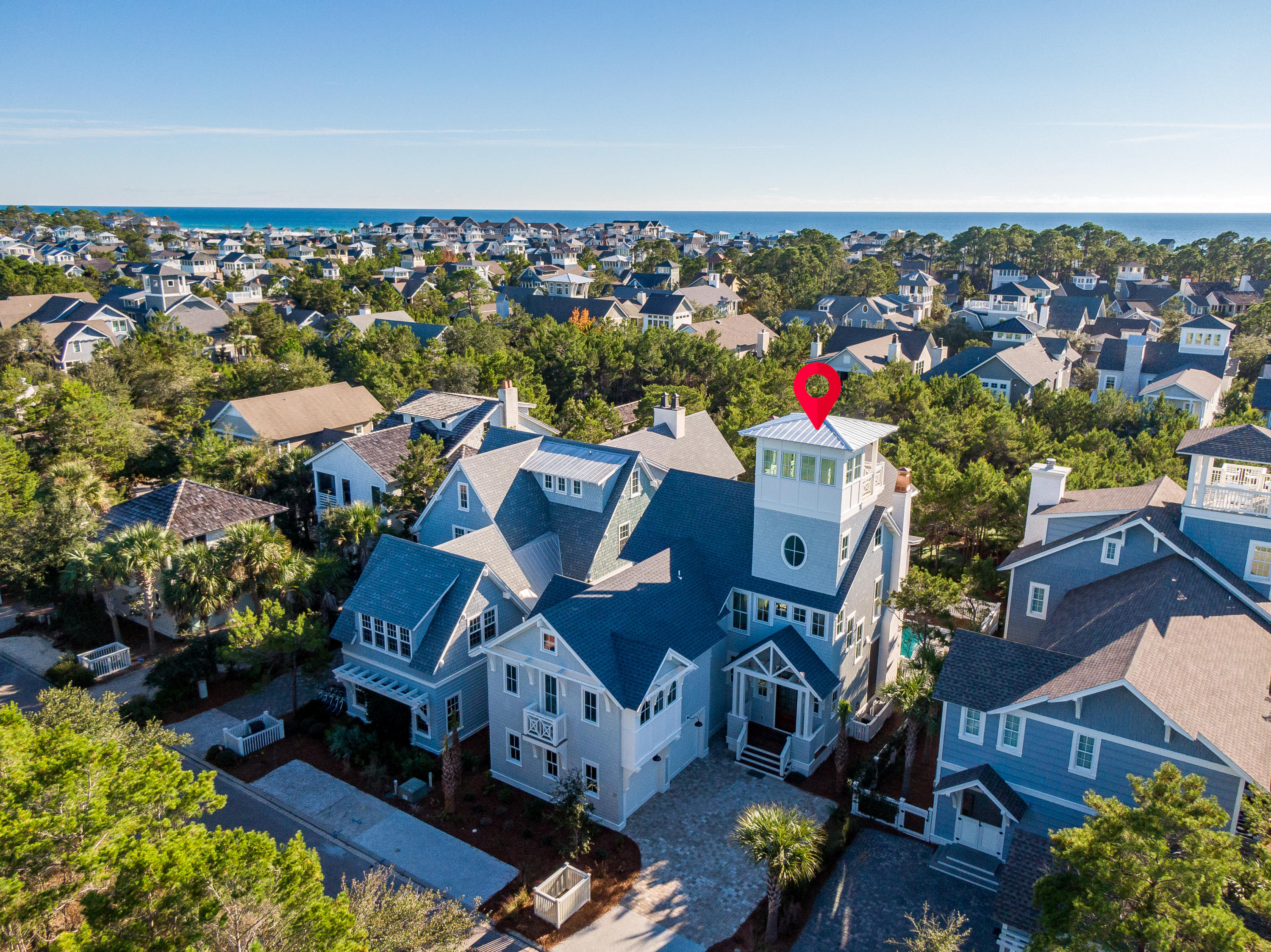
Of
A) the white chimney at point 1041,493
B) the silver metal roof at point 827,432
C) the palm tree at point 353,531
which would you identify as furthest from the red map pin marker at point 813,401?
the palm tree at point 353,531

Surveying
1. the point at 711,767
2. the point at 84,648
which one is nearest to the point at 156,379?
the point at 84,648

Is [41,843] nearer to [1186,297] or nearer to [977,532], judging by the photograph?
[977,532]

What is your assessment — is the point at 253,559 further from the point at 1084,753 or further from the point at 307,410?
the point at 1084,753

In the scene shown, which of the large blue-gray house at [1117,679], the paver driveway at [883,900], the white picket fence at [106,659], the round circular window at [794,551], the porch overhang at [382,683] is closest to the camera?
the large blue-gray house at [1117,679]

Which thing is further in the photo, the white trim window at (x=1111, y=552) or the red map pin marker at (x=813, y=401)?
the white trim window at (x=1111, y=552)

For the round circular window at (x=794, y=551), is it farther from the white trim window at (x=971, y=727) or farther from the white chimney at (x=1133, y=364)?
the white chimney at (x=1133, y=364)
